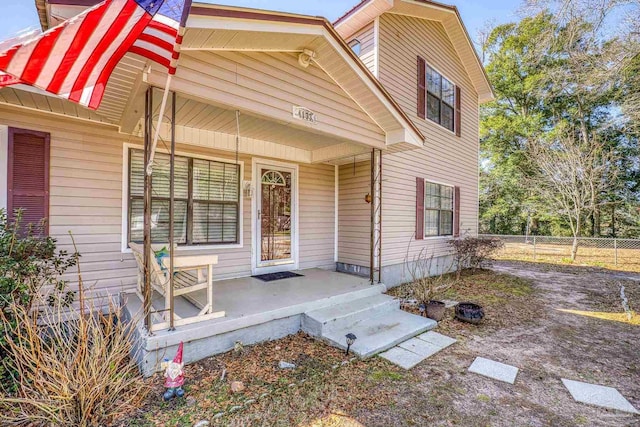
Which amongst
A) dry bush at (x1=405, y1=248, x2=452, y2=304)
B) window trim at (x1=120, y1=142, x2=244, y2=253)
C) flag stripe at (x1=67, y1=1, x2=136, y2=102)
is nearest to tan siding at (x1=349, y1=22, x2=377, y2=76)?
window trim at (x1=120, y1=142, x2=244, y2=253)

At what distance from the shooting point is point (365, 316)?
4.38 meters

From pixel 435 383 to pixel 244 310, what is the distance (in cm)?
225

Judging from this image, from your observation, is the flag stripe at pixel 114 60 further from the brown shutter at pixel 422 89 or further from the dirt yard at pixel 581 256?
the dirt yard at pixel 581 256

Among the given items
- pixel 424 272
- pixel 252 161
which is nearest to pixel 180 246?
pixel 252 161

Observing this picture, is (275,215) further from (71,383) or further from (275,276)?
(71,383)

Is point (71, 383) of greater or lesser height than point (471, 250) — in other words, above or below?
below

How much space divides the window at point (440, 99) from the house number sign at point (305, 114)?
4968 millimetres

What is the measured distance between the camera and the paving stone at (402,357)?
3307 millimetres

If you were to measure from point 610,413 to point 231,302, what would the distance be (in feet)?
13.0

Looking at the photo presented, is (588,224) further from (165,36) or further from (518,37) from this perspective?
(165,36)

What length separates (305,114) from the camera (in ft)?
12.6

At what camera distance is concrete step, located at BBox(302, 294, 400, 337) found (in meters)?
3.89

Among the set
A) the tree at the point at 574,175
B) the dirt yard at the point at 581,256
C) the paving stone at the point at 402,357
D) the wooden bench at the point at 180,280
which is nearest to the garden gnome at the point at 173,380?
the wooden bench at the point at 180,280

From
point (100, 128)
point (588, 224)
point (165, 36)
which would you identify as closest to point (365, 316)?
point (165, 36)
